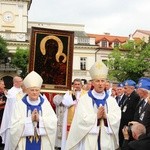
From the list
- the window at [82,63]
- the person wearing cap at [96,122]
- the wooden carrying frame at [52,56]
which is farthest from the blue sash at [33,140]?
the window at [82,63]

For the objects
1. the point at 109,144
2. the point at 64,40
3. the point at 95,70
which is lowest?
the point at 109,144

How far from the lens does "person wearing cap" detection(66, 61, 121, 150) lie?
Answer: 7613mm

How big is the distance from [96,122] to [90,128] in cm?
16

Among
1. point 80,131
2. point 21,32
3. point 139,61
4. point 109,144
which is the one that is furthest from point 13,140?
point 21,32

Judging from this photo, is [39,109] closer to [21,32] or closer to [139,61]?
[139,61]

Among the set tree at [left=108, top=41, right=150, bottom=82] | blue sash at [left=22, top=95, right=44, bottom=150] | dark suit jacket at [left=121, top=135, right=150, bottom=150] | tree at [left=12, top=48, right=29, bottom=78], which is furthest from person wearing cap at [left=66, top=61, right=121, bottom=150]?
tree at [left=12, top=48, right=29, bottom=78]

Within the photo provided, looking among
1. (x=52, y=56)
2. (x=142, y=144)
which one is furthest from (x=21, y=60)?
(x=142, y=144)

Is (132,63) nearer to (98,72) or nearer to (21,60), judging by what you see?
(21,60)

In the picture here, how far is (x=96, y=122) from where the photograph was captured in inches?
302

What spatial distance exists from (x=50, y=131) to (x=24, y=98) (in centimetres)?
72

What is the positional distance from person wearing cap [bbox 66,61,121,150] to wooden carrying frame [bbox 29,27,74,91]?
10.8ft

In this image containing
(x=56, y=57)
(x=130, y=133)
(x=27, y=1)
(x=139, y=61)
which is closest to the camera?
(x=130, y=133)

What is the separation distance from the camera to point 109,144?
25.5ft

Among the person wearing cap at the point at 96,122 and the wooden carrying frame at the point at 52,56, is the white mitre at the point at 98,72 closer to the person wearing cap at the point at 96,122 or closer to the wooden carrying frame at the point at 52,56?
the person wearing cap at the point at 96,122
